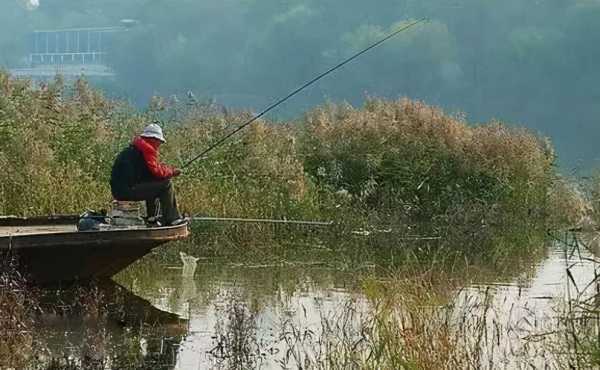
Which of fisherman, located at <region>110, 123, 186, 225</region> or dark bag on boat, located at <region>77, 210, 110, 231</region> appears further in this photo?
fisherman, located at <region>110, 123, 186, 225</region>

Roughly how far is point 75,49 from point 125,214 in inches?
1990

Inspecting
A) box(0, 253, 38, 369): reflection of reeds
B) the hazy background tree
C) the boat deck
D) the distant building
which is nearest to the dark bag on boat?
the boat deck

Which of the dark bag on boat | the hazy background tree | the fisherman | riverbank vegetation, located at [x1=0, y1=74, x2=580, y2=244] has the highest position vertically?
the hazy background tree

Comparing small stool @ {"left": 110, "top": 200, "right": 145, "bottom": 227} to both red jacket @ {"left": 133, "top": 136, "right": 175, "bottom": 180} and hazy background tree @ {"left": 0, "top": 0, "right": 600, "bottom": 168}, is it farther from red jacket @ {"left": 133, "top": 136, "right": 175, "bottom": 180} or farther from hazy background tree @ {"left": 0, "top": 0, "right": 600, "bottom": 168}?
hazy background tree @ {"left": 0, "top": 0, "right": 600, "bottom": 168}

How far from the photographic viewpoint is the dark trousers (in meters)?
13.5

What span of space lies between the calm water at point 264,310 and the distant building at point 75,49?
126 ft

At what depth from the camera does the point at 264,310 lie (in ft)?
41.9

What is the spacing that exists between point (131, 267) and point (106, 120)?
4309mm

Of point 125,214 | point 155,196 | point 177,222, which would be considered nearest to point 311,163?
point 177,222

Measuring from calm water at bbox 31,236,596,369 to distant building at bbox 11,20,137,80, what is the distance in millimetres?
38275

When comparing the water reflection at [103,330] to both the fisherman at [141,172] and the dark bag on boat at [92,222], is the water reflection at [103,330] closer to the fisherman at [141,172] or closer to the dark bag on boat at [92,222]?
the dark bag on boat at [92,222]

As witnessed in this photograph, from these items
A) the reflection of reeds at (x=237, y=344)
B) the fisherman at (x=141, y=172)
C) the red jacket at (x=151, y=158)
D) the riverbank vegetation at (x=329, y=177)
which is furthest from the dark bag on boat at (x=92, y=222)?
the reflection of reeds at (x=237, y=344)

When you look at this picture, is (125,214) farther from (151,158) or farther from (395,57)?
(395,57)

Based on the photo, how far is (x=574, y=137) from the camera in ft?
145
